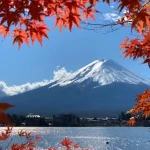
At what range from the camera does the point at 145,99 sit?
4078 mm

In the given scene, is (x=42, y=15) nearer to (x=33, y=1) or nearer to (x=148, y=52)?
(x=33, y=1)

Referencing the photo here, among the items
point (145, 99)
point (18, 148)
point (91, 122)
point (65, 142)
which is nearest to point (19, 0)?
point (145, 99)

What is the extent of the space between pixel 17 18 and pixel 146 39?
167 cm

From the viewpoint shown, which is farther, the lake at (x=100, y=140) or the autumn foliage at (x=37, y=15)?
the lake at (x=100, y=140)

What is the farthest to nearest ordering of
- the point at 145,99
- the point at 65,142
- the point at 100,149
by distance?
the point at 100,149 < the point at 65,142 < the point at 145,99

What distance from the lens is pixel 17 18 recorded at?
2461mm

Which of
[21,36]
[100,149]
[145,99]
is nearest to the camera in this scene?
[21,36]

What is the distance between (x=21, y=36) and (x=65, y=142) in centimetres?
414

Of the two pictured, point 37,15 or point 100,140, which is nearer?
point 37,15

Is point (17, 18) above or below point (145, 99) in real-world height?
above

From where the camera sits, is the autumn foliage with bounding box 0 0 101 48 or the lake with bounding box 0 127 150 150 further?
the lake with bounding box 0 127 150 150

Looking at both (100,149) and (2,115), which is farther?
(100,149)

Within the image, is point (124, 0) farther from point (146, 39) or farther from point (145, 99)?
point (145, 99)

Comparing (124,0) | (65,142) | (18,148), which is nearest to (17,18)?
(124,0)
